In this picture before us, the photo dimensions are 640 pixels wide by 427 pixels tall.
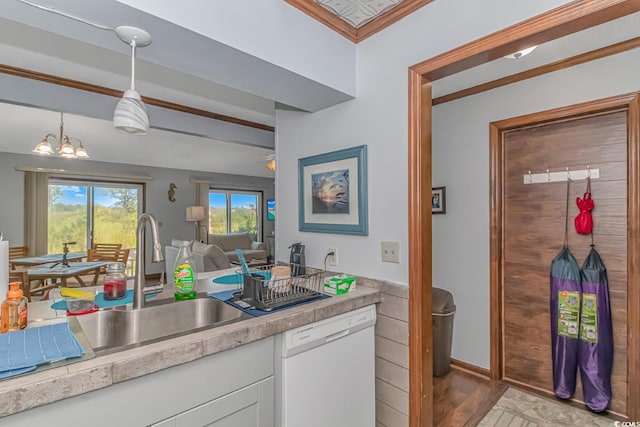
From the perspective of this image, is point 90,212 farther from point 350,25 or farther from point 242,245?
point 350,25

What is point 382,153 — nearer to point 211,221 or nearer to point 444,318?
point 444,318

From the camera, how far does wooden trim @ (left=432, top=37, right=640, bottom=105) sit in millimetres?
1920

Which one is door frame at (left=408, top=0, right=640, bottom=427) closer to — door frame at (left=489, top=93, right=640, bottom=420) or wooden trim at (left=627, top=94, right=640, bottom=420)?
door frame at (left=489, top=93, right=640, bottom=420)

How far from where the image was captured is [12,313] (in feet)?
3.40

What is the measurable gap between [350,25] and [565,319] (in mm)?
2359

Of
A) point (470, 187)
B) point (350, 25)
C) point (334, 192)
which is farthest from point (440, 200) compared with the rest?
point (350, 25)

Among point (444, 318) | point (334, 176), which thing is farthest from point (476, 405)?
point (334, 176)

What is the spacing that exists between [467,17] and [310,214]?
1318 millimetres

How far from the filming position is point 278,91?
1.71 meters

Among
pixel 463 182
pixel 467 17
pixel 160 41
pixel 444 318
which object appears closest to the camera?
pixel 160 41

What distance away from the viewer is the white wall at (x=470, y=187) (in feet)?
7.52

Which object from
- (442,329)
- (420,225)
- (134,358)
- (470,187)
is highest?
(470,187)

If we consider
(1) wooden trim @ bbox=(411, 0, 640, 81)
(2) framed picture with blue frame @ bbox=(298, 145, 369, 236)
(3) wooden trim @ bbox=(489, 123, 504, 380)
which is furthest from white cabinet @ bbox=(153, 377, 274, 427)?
(3) wooden trim @ bbox=(489, 123, 504, 380)

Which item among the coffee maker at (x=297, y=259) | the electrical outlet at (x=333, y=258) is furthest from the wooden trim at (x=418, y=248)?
the coffee maker at (x=297, y=259)
